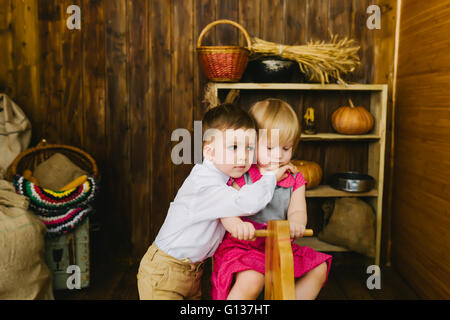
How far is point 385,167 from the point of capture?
2.66 meters

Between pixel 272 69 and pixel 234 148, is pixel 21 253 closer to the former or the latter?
pixel 234 148

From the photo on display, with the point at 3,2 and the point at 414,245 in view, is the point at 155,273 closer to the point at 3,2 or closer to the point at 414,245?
the point at 414,245

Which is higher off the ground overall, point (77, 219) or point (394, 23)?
point (394, 23)

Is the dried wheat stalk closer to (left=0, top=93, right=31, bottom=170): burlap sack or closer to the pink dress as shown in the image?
the pink dress

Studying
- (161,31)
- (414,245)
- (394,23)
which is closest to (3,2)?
(161,31)

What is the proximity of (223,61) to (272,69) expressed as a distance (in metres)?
0.31

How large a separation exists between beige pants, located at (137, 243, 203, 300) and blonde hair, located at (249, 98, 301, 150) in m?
0.52

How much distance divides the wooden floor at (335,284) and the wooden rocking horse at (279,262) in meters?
1.23

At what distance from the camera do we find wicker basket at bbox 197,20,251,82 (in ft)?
7.17

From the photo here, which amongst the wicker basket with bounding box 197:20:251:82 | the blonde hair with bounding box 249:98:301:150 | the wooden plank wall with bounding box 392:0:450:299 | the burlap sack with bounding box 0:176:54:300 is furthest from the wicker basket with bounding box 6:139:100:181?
the wooden plank wall with bounding box 392:0:450:299

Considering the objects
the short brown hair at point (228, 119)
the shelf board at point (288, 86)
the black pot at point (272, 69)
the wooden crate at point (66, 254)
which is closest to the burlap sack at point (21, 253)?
the wooden crate at point (66, 254)

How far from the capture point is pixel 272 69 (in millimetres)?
2316

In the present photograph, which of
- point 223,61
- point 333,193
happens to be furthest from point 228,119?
point 333,193

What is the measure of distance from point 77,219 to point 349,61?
5.93 ft
